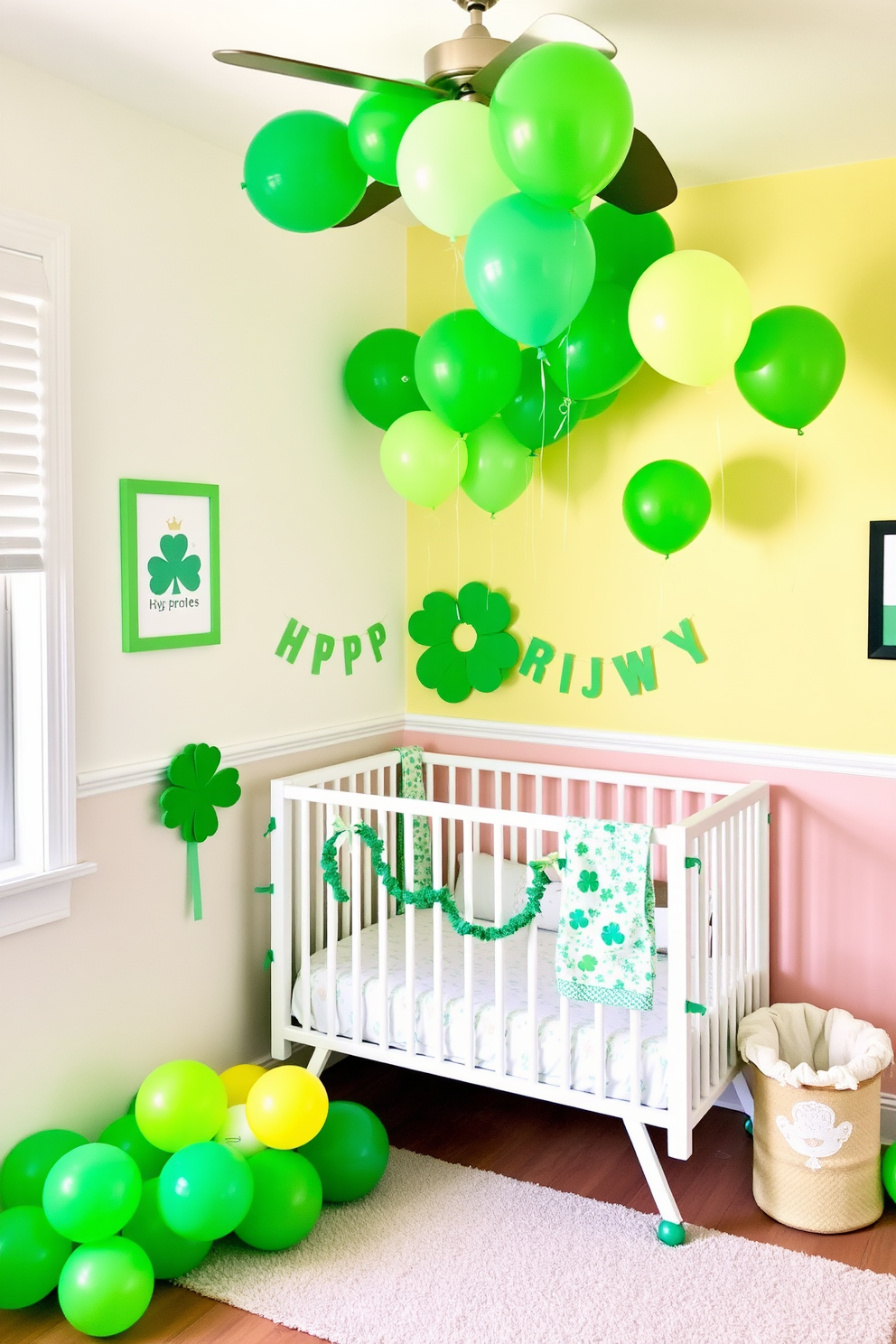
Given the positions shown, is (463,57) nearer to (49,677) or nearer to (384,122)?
(384,122)

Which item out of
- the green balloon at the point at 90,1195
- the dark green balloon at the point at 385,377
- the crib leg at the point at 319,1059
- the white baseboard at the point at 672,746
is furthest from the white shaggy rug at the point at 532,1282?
the dark green balloon at the point at 385,377

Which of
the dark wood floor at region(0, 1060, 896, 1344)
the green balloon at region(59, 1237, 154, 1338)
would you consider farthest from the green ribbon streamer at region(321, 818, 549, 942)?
the green balloon at region(59, 1237, 154, 1338)

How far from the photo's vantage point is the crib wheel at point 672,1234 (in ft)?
7.55

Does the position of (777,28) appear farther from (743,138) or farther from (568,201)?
(568,201)

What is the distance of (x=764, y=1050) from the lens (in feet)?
7.95

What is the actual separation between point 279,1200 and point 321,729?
48.6 inches

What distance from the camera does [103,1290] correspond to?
199 centimetres

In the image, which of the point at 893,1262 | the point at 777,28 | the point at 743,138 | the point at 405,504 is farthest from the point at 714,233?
the point at 893,1262

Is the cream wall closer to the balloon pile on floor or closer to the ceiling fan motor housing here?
the balloon pile on floor

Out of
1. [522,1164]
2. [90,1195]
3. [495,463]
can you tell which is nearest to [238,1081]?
[90,1195]

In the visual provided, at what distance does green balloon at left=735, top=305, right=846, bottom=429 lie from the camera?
2398 mm

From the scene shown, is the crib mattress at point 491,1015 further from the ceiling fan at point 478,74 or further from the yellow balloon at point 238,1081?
the ceiling fan at point 478,74

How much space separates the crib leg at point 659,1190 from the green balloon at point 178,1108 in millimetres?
849

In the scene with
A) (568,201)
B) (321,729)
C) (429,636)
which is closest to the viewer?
(568,201)
